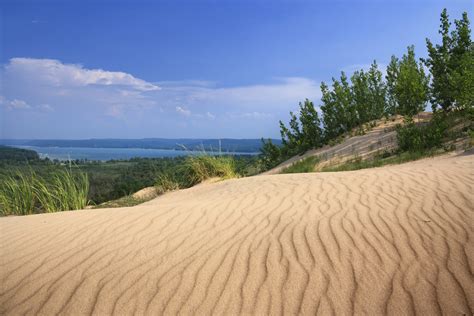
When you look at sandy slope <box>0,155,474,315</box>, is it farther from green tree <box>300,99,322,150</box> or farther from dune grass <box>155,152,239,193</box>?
green tree <box>300,99,322,150</box>

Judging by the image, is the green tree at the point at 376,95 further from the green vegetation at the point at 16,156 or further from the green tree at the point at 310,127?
the green vegetation at the point at 16,156

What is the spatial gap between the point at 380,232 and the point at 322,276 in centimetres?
96

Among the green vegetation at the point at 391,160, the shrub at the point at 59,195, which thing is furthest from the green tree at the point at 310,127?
the shrub at the point at 59,195

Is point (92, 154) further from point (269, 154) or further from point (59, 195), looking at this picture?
point (59, 195)

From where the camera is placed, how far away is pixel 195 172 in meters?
11.5

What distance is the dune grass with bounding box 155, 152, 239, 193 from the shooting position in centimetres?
1133

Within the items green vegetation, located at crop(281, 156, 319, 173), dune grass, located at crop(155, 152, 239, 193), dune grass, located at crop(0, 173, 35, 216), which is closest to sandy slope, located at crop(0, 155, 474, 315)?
dune grass, located at crop(0, 173, 35, 216)

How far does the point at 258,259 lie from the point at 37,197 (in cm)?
594

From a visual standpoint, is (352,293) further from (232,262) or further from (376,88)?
(376,88)

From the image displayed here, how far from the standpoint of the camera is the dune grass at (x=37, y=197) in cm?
720

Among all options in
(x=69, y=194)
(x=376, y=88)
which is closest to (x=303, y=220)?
(x=69, y=194)

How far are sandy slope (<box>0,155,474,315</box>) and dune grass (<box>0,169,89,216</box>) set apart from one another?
8.34 ft

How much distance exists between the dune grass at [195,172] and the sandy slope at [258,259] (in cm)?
648

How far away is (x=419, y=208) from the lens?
398 cm
